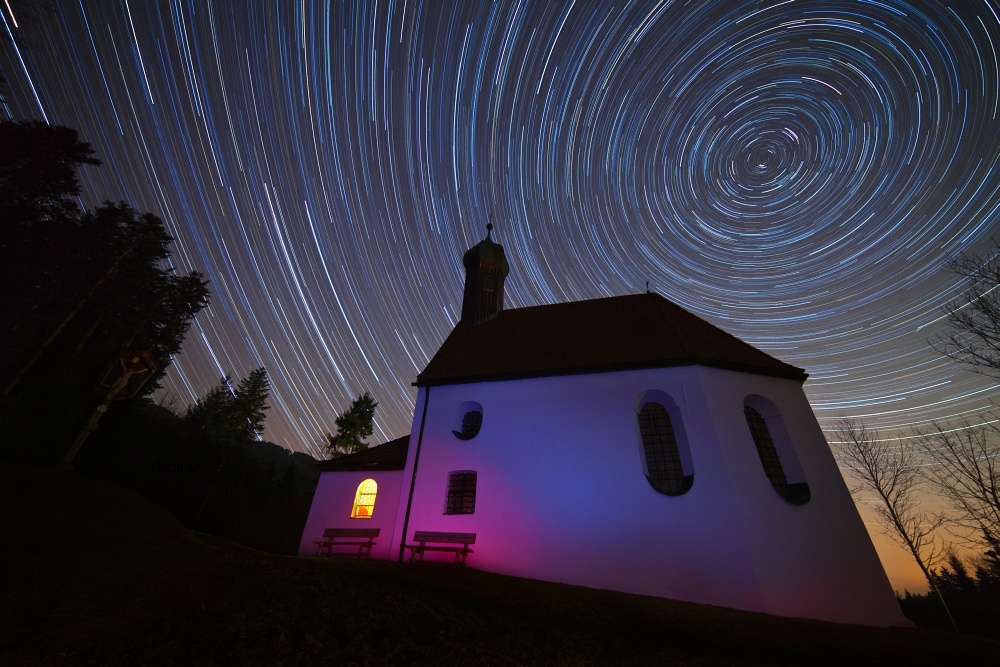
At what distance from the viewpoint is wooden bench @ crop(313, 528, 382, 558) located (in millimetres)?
14117

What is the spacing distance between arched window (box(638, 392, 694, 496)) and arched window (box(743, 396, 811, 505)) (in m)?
2.06

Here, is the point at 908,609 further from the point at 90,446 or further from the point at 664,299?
the point at 90,446

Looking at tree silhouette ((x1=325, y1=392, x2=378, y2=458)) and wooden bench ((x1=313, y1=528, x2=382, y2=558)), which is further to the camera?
tree silhouette ((x1=325, y1=392, x2=378, y2=458))

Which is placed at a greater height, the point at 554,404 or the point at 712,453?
the point at 554,404

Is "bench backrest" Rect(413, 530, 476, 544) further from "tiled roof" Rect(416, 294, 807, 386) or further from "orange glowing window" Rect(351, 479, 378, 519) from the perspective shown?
"tiled roof" Rect(416, 294, 807, 386)

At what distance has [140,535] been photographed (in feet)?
29.6

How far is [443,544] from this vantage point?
12.4 m

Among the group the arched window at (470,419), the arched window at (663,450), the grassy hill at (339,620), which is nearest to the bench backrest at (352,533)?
the arched window at (470,419)

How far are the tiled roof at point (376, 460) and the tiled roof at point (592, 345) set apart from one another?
11.6ft

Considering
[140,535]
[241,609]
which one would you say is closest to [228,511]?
[140,535]

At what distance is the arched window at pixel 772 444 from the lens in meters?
10.6

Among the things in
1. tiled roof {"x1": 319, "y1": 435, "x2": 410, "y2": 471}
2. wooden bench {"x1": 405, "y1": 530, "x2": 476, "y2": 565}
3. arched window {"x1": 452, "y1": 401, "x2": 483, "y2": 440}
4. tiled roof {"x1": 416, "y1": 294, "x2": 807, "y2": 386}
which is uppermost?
tiled roof {"x1": 416, "y1": 294, "x2": 807, "y2": 386}

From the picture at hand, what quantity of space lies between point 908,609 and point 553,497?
22.6m

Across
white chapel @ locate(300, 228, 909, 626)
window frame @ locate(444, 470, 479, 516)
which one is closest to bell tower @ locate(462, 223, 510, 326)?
white chapel @ locate(300, 228, 909, 626)
